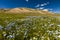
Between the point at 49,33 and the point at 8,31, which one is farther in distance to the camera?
the point at 8,31

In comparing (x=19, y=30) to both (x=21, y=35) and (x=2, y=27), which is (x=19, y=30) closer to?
(x=21, y=35)

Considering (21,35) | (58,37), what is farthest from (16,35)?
(58,37)

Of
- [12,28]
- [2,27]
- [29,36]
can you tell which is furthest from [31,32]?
[2,27]

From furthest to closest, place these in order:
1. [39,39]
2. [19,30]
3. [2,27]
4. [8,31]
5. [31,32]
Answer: [2,27] → [8,31] → [19,30] → [31,32] → [39,39]

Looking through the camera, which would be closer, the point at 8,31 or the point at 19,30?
the point at 19,30

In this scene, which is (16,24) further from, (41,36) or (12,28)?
(41,36)

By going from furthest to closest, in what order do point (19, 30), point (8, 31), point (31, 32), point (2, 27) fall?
point (2, 27)
point (8, 31)
point (19, 30)
point (31, 32)

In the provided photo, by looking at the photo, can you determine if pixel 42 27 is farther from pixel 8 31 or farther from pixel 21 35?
pixel 8 31

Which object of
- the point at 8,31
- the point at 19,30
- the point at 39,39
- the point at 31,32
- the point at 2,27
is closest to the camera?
the point at 39,39
